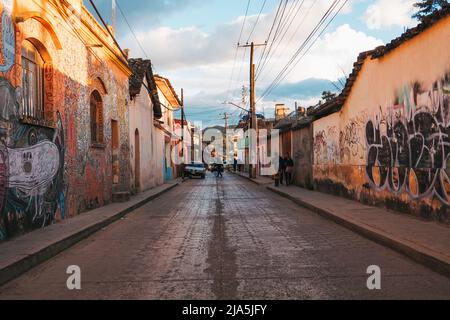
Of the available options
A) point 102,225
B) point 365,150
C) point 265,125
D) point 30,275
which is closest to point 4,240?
point 30,275

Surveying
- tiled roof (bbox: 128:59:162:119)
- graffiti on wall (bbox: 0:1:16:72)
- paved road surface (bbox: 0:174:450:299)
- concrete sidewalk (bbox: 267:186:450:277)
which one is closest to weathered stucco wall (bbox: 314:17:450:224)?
concrete sidewalk (bbox: 267:186:450:277)

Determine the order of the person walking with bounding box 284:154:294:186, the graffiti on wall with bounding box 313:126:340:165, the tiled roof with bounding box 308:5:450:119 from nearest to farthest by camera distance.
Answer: the tiled roof with bounding box 308:5:450:119 → the graffiti on wall with bounding box 313:126:340:165 → the person walking with bounding box 284:154:294:186

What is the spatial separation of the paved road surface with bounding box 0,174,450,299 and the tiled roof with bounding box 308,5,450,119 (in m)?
4.44

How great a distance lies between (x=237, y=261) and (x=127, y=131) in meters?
13.5

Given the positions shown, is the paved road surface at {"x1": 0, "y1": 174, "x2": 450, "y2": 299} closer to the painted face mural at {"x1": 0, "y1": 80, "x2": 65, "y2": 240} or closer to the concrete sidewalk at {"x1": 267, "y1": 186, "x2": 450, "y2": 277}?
the concrete sidewalk at {"x1": 267, "y1": 186, "x2": 450, "y2": 277}

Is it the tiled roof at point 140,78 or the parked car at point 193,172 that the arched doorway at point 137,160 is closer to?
the tiled roof at point 140,78

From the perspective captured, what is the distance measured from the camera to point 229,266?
23.4 feet

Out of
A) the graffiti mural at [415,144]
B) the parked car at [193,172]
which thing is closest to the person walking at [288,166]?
the graffiti mural at [415,144]

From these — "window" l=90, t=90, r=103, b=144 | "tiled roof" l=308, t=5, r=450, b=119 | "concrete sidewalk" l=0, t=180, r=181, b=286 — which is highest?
"tiled roof" l=308, t=5, r=450, b=119

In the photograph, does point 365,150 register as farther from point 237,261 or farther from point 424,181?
point 237,261

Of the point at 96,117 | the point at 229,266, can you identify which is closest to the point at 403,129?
the point at 229,266

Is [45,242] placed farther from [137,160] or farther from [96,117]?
[137,160]

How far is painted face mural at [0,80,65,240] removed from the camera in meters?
8.70

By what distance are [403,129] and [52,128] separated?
787 centimetres
